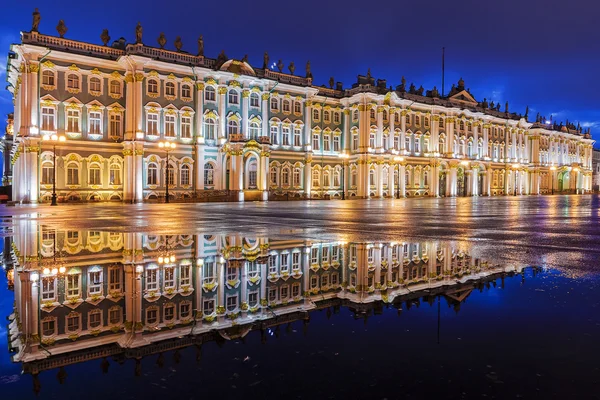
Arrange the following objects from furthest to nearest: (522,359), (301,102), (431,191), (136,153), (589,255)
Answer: (431,191)
(301,102)
(136,153)
(589,255)
(522,359)

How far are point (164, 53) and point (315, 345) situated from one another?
1777 inches

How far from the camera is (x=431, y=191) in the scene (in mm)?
67000

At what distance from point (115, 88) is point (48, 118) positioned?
6297 millimetres

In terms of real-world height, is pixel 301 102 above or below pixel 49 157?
above

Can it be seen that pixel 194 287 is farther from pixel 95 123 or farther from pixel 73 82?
pixel 73 82

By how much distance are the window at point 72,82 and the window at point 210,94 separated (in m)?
11.7

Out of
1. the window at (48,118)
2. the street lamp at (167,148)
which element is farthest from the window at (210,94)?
the window at (48,118)

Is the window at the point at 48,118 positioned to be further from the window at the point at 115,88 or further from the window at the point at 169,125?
the window at the point at 169,125

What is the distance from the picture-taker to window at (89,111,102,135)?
40.7 metres

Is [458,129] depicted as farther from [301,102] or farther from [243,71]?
[243,71]

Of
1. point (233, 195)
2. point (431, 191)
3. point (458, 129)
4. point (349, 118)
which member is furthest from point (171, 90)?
point (458, 129)

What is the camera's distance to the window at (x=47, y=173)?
1515 inches

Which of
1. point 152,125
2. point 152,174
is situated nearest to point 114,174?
point 152,174

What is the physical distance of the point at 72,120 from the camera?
39.9 metres
